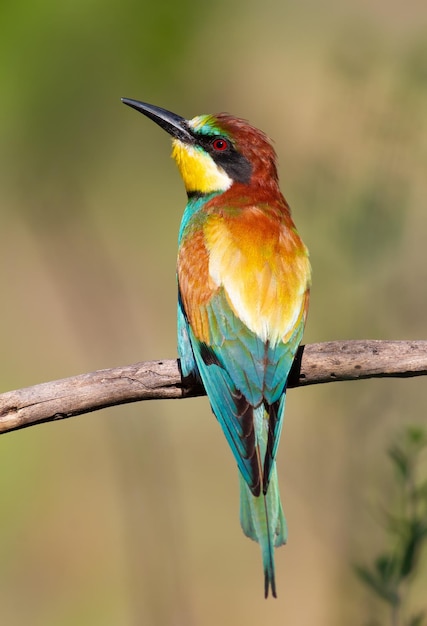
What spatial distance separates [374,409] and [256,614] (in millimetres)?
1168

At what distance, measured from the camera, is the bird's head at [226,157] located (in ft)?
8.93

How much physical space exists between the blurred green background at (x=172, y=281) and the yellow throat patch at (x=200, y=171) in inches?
10.7

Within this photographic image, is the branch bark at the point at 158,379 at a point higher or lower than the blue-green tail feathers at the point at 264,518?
higher

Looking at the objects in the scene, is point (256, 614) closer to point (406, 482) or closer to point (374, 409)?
point (374, 409)

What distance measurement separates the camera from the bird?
7.16ft

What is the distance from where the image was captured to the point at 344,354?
225cm

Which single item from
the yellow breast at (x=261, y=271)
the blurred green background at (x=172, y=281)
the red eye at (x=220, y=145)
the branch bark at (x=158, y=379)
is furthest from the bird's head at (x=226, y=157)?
the branch bark at (x=158, y=379)

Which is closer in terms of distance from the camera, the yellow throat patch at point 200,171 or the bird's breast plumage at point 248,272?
the bird's breast plumage at point 248,272

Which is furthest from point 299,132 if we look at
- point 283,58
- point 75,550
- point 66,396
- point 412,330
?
point 66,396

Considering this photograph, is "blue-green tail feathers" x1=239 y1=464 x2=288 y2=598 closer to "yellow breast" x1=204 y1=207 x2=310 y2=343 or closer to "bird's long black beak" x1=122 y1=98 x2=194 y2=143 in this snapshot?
"yellow breast" x1=204 y1=207 x2=310 y2=343

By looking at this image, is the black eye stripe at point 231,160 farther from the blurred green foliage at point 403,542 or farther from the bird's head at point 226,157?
the blurred green foliage at point 403,542

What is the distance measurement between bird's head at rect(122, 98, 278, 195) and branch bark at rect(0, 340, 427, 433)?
654mm

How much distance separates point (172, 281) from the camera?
14.5 ft

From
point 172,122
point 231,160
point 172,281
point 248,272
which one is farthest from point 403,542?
point 172,281
